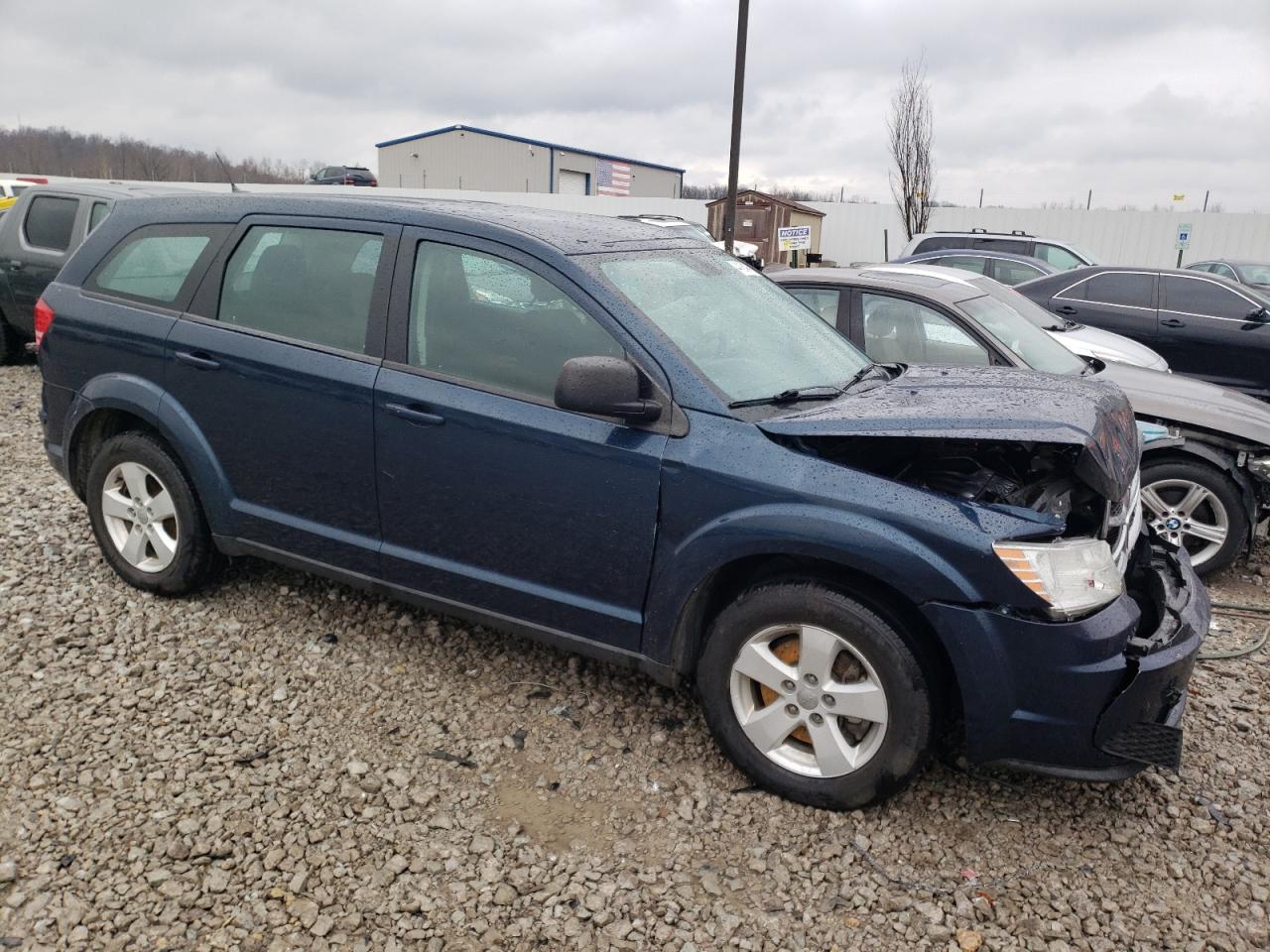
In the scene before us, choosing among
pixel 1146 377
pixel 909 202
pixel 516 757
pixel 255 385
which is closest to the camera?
pixel 516 757

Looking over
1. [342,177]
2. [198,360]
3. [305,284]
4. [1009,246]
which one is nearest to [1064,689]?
[305,284]

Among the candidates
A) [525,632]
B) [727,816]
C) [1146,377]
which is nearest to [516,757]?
[525,632]

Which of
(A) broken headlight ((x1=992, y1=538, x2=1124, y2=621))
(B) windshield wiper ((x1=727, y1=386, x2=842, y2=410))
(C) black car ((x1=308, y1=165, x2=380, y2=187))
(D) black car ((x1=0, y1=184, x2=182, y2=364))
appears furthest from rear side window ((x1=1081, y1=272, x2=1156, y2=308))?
(C) black car ((x1=308, y1=165, x2=380, y2=187))

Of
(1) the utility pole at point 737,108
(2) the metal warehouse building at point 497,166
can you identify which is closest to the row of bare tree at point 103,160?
(2) the metal warehouse building at point 497,166

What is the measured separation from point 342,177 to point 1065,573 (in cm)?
3928

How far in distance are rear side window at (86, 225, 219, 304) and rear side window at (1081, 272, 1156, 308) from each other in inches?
345

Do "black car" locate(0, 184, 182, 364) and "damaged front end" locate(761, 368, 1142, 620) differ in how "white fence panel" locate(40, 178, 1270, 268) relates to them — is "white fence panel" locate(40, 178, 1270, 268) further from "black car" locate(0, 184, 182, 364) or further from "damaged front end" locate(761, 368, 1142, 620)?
"damaged front end" locate(761, 368, 1142, 620)

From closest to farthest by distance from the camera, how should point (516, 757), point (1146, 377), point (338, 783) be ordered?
point (338, 783)
point (516, 757)
point (1146, 377)

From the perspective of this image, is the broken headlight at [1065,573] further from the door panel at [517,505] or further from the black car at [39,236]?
the black car at [39,236]

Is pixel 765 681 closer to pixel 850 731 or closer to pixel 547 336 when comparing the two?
pixel 850 731

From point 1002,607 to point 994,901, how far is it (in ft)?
2.75

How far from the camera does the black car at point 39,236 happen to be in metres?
9.14

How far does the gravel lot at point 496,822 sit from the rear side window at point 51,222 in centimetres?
664

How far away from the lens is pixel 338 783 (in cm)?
313
